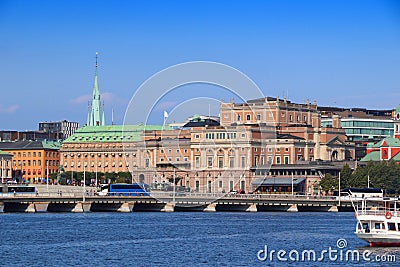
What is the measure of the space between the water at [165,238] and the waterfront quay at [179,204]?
6089 millimetres

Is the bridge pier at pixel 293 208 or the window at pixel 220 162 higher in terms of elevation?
the window at pixel 220 162

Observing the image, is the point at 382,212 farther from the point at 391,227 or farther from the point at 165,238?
the point at 165,238

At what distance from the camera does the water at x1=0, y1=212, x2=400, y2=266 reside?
65375 mm

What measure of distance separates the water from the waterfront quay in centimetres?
609

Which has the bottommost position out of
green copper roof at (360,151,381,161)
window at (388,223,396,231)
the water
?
the water

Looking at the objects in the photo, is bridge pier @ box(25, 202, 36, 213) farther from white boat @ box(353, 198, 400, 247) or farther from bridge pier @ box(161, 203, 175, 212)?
white boat @ box(353, 198, 400, 247)

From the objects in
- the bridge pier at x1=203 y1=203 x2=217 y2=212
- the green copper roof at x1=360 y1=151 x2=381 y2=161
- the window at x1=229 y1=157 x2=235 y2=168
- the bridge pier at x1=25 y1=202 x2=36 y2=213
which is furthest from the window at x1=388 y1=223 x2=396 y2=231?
the green copper roof at x1=360 y1=151 x2=381 y2=161

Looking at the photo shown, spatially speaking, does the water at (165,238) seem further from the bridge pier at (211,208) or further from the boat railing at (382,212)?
the bridge pier at (211,208)

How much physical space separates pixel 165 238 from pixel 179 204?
153ft

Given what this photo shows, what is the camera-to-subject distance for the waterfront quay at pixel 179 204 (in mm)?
119812

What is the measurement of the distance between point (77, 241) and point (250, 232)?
15.3m

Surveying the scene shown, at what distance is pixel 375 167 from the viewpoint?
150 meters

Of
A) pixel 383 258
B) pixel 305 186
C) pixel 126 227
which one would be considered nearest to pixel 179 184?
pixel 305 186

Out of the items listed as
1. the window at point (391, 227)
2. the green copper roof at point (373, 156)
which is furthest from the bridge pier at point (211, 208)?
the window at point (391, 227)
